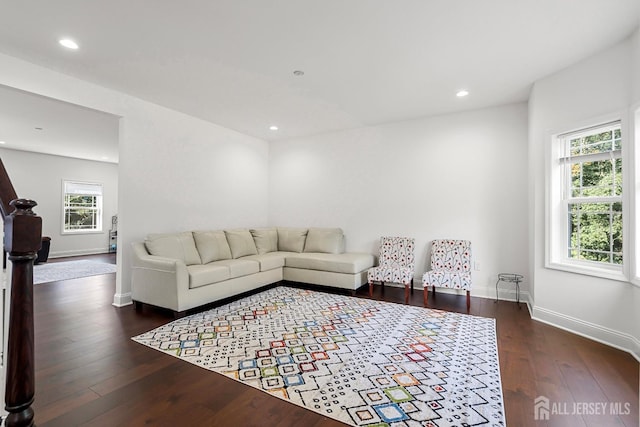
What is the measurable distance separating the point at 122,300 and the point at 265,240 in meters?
2.30

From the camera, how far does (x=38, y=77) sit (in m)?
3.22

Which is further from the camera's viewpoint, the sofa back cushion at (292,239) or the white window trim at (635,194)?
the sofa back cushion at (292,239)

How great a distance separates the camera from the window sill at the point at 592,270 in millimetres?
2775

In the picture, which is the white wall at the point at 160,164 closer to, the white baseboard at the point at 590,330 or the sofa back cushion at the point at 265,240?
the sofa back cushion at the point at 265,240

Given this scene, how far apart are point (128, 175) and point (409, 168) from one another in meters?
4.06

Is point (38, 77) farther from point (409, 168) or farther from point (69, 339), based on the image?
point (409, 168)

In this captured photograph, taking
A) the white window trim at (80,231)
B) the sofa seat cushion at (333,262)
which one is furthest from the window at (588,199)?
the white window trim at (80,231)

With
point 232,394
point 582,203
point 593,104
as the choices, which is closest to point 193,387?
point 232,394

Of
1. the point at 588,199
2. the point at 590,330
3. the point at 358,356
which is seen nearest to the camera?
the point at 358,356

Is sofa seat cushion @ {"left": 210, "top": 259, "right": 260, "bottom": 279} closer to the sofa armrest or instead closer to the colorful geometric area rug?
the colorful geometric area rug

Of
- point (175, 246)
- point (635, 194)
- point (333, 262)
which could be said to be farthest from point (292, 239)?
point (635, 194)

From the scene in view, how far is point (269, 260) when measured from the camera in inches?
189

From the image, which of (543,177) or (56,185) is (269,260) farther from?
(56,185)

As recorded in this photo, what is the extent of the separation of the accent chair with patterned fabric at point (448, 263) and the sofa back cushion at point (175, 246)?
3.14m
